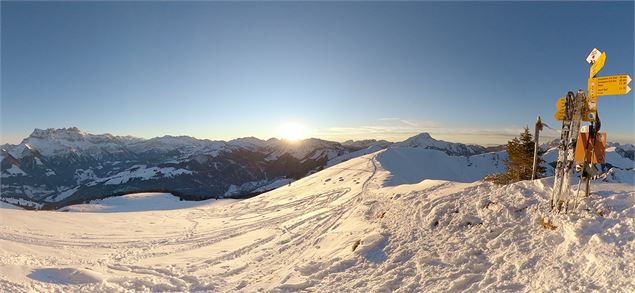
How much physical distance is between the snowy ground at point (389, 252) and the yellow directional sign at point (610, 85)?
9.72 ft

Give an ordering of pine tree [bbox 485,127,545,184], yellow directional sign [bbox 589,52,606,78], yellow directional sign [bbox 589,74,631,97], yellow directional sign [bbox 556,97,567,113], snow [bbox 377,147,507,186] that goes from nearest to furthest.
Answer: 1. yellow directional sign [bbox 589,74,631,97]
2. yellow directional sign [bbox 589,52,606,78]
3. yellow directional sign [bbox 556,97,567,113]
4. pine tree [bbox 485,127,545,184]
5. snow [bbox 377,147,507,186]

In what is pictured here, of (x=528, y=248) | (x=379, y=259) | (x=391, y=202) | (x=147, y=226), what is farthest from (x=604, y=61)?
(x=147, y=226)

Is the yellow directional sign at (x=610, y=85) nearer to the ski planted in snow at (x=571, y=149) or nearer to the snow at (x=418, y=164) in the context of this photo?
the ski planted in snow at (x=571, y=149)

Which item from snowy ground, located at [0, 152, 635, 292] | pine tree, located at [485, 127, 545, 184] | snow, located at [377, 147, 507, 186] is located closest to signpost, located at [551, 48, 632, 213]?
snowy ground, located at [0, 152, 635, 292]

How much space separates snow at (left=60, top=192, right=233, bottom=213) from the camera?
5032 cm

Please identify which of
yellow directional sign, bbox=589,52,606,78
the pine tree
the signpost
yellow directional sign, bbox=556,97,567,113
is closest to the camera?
yellow directional sign, bbox=589,52,606,78

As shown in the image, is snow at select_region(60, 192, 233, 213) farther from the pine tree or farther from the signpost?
the signpost

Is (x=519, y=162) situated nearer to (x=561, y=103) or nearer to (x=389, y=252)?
(x=561, y=103)

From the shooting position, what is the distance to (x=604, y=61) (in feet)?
32.6

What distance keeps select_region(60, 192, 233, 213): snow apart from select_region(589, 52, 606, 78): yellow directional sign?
51.2 metres

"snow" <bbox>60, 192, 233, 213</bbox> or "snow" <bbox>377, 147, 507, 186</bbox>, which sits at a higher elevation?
"snow" <bbox>377, 147, 507, 186</bbox>

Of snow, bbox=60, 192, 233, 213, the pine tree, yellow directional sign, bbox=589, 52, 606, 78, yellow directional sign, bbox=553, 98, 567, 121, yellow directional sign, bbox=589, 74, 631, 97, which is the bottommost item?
snow, bbox=60, 192, 233, 213

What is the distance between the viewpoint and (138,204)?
57.0 metres

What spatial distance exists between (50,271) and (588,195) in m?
18.3
